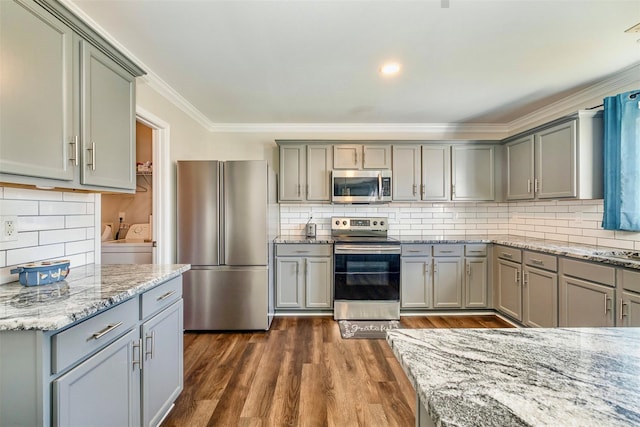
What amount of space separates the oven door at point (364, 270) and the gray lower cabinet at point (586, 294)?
1.50 meters

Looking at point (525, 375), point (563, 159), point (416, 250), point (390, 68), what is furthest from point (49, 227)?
point (563, 159)

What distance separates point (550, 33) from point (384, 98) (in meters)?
1.38

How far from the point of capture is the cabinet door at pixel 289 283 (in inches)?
131

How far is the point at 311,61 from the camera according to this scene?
220cm

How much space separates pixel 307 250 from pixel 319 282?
414 millimetres

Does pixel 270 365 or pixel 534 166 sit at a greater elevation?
pixel 534 166

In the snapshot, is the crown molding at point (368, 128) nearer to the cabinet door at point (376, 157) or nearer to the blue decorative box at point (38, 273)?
the cabinet door at point (376, 157)

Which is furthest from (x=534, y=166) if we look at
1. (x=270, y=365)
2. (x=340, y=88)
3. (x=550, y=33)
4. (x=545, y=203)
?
(x=270, y=365)

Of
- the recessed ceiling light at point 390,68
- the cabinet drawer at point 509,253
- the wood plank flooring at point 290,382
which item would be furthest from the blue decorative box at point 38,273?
the cabinet drawer at point 509,253

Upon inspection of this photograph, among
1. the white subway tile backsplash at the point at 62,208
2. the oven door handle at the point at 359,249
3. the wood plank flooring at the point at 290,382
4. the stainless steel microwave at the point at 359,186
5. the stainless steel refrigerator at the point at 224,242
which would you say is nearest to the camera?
the white subway tile backsplash at the point at 62,208

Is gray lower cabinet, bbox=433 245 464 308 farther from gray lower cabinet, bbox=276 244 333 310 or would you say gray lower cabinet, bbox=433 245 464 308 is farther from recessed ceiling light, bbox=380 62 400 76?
recessed ceiling light, bbox=380 62 400 76

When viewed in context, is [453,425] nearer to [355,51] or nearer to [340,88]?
[355,51]

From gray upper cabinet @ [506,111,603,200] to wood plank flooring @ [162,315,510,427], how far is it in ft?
7.74

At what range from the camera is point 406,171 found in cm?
361
